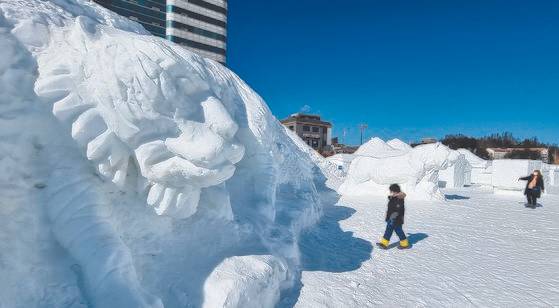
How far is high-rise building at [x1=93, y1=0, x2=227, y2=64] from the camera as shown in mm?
34344

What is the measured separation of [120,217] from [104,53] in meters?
1.32

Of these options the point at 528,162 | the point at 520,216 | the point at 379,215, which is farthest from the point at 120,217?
the point at 528,162

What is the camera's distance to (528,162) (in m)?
11.4

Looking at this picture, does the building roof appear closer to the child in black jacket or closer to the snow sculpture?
the snow sculpture

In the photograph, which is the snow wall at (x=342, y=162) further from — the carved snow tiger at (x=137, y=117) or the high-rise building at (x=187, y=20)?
the high-rise building at (x=187, y=20)

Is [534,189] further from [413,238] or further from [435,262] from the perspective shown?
[435,262]

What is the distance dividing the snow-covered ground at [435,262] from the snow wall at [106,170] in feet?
3.40

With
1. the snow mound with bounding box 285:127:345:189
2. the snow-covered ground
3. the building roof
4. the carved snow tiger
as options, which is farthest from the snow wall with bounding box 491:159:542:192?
the building roof

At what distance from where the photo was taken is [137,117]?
2.70 meters

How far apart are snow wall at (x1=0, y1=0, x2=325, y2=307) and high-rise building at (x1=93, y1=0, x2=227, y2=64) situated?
34.3m

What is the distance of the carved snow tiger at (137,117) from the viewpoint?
2.67m

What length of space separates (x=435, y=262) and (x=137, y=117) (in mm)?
3996

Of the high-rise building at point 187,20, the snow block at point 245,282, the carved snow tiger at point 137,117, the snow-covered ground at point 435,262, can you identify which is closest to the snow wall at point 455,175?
the snow-covered ground at point 435,262

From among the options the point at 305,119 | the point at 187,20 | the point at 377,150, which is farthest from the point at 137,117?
the point at 305,119
